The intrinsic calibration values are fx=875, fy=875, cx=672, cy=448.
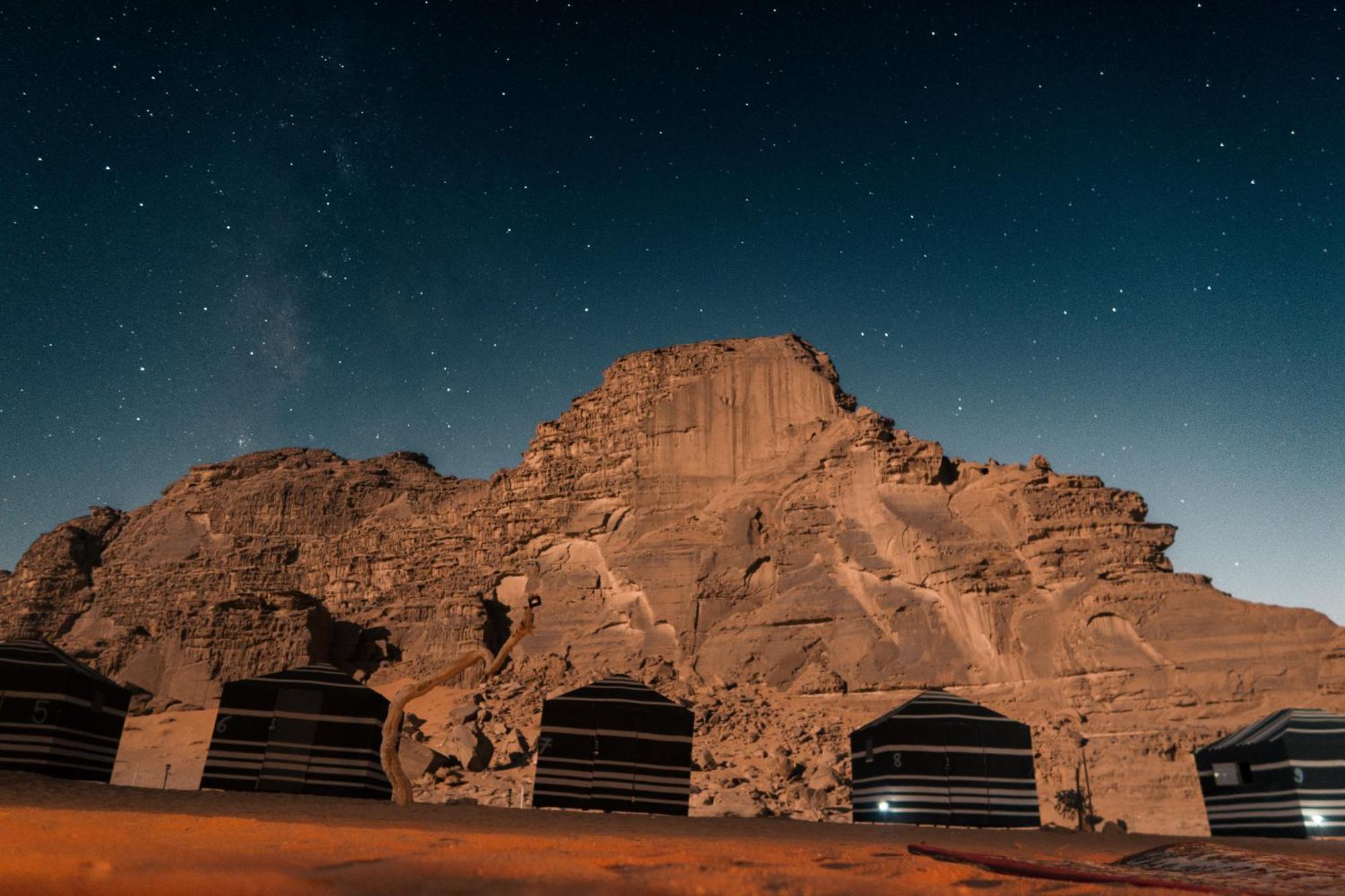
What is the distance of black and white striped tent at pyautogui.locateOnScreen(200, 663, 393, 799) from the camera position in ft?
57.7

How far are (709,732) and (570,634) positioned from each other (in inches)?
559

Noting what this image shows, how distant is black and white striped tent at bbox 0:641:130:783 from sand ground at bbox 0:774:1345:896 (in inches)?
328

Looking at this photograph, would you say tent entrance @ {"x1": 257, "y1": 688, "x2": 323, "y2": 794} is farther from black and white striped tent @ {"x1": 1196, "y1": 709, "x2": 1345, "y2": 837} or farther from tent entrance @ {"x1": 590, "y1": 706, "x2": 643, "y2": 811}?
black and white striped tent @ {"x1": 1196, "y1": 709, "x2": 1345, "y2": 837}

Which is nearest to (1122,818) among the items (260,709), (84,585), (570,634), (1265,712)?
(1265,712)

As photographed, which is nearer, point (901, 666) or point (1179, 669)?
point (1179, 669)

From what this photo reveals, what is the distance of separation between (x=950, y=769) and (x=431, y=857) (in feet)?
46.2

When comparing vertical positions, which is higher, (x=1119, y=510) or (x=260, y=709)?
(x=1119, y=510)

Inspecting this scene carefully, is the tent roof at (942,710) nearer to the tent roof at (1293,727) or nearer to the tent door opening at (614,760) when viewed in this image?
the tent roof at (1293,727)

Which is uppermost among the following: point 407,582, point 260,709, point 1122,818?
point 407,582

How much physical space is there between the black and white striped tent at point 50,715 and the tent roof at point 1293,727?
75.7ft

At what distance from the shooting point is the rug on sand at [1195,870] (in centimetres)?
547

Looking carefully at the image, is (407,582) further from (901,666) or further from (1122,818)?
(1122,818)

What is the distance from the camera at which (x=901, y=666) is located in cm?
3706

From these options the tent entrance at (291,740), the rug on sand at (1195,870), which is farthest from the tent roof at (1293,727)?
the tent entrance at (291,740)
